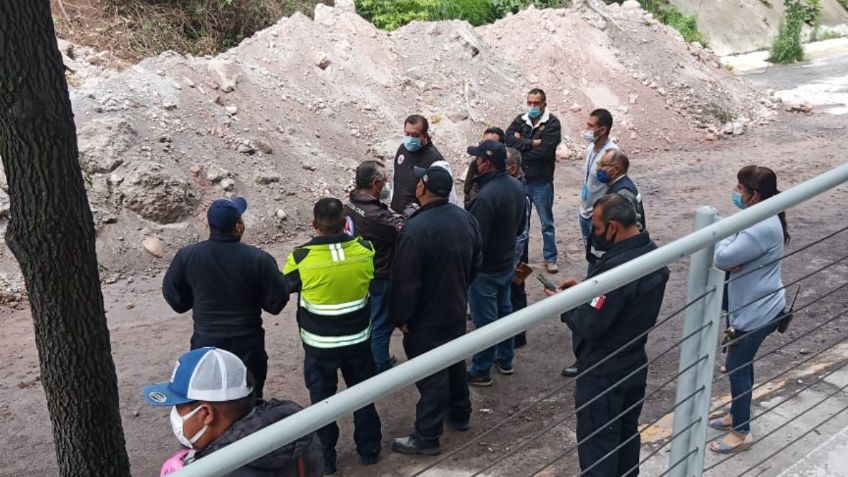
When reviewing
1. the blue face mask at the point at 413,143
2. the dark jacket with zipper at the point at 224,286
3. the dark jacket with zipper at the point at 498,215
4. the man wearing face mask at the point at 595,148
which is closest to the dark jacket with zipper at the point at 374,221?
the dark jacket with zipper at the point at 498,215

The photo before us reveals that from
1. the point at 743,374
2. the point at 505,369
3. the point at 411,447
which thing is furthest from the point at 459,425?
the point at 743,374

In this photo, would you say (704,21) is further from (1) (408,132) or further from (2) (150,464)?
(2) (150,464)

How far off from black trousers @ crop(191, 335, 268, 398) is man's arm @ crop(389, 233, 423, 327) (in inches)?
36.7

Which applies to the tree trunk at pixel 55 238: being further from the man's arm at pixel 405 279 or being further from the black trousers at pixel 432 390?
the black trousers at pixel 432 390

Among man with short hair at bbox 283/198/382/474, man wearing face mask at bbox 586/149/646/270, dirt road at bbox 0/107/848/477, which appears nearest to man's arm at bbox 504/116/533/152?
dirt road at bbox 0/107/848/477

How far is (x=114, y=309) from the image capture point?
26.7 feet

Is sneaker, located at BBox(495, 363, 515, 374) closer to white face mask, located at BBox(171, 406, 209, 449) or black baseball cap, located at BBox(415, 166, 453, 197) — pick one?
black baseball cap, located at BBox(415, 166, 453, 197)

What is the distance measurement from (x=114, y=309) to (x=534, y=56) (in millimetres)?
9647

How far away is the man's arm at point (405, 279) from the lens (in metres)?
5.14

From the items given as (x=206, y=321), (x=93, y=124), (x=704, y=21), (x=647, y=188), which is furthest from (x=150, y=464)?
(x=704, y=21)

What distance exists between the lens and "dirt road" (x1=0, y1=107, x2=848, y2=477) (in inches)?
221

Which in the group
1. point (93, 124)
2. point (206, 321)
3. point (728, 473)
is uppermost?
point (93, 124)

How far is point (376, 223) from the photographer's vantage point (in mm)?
5922

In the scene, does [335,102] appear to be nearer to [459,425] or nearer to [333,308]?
[459,425]
